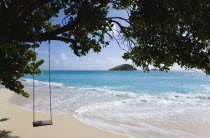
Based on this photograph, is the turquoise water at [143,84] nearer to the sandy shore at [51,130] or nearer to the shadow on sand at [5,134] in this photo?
the sandy shore at [51,130]

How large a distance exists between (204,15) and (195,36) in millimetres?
651

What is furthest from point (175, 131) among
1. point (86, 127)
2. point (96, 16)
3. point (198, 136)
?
point (96, 16)

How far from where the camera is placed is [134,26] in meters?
6.02

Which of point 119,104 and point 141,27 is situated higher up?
point 141,27

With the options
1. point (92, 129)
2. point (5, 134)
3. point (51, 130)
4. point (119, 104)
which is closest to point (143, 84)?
point (119, 104)

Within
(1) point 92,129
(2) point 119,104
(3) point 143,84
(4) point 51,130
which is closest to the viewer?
(4) point 51,130

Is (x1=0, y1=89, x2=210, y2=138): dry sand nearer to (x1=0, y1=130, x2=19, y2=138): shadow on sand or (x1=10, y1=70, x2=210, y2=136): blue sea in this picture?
(x1=0, y1=130, x2=19, y2=138): shadow on sand

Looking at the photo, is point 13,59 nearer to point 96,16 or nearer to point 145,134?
point 96,16

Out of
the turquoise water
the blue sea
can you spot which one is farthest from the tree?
the blue sea

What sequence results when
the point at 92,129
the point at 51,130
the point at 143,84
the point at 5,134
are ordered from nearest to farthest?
the point at 5,134, the point at 51,130, the point at 92,129, the point at 143,84

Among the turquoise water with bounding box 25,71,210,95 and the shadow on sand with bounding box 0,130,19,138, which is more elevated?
the shadow on sand with bounding box 0,130,19,138

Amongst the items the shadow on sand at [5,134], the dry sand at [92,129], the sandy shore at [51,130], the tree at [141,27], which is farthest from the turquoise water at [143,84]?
the shadow on sand at [5,134]

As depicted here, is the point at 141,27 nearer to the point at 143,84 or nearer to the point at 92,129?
the point at 92,129

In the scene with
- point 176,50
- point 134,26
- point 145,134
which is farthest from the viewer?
point 145,134
